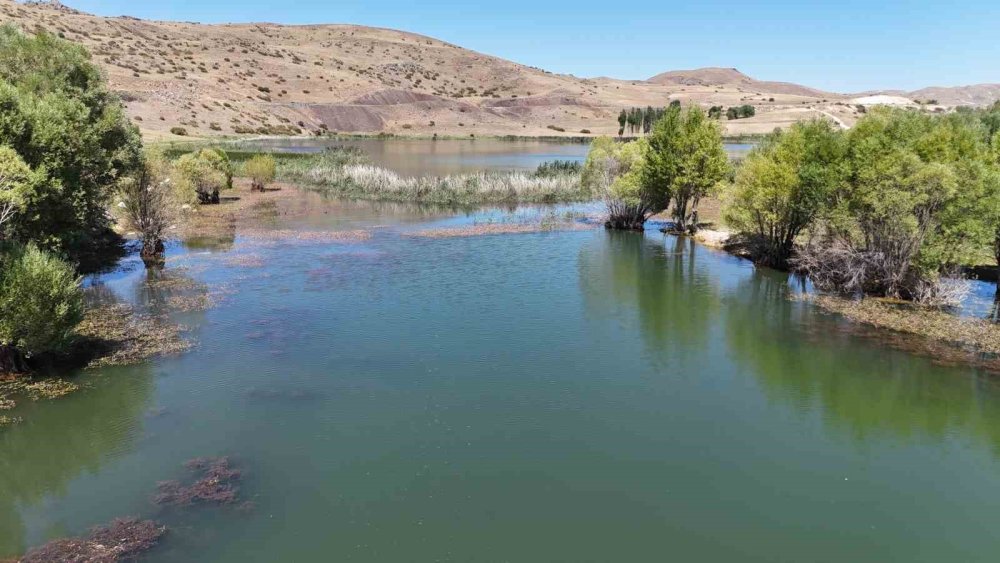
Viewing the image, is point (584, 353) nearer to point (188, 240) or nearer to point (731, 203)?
point (731, 203)

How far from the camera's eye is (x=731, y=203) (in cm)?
3159

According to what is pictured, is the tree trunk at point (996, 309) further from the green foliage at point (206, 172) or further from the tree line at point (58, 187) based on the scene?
the green foliage at point (206, 172)

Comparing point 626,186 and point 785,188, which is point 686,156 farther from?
point 785,188

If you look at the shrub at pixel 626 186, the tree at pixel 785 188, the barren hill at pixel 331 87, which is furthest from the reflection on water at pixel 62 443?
the barren hill at pixel 331 87

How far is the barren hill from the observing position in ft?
301

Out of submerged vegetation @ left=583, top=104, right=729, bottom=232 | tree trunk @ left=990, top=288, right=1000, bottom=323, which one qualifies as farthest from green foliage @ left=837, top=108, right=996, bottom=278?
submerged vegetation @ left=583, top=104, right=729, bottom=232

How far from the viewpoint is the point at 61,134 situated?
64.6 ft

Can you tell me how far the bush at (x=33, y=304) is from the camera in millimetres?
15352

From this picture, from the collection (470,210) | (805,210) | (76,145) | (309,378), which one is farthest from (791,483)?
(470,210)

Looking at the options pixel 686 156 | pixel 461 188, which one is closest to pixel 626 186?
pixel 686 156

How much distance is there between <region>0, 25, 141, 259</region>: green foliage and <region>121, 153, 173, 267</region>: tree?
130 cm

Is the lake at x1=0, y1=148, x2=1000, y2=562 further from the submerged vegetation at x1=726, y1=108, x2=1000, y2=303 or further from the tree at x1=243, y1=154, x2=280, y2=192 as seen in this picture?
the tree at x1=243, y1=154, x2=280, y2=192

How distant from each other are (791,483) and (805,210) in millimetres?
16818

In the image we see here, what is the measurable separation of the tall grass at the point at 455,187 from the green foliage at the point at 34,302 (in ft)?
113
